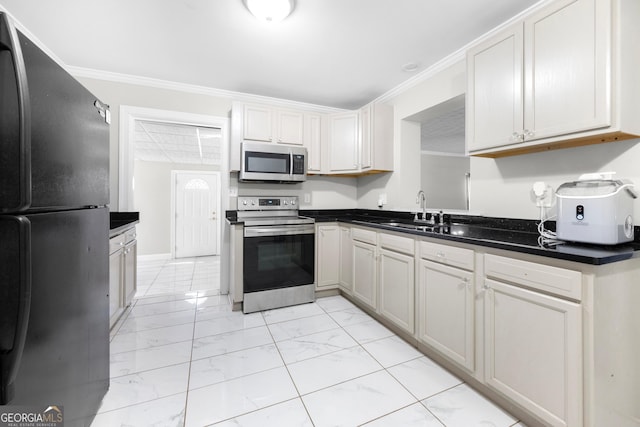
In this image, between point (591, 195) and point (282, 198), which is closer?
point (591, 195)

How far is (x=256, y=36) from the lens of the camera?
2139mm

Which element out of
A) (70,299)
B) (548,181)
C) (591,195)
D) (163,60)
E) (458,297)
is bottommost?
(458,297)

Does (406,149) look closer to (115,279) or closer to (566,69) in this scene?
(566,69)

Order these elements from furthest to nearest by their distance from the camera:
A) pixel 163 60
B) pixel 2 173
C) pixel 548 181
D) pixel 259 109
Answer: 1. pixel 259 109
2. pixel 163 60
3. pixel 548 181
4. pixel 2 173

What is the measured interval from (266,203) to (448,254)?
2187 millimetres

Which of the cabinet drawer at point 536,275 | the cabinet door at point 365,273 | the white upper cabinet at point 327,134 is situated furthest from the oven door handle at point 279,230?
the cabinet drawer at point 536,275

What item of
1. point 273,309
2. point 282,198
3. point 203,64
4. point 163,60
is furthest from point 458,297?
point 163,60

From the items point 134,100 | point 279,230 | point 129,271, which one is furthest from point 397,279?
point 134,100

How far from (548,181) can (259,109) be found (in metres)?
2.68

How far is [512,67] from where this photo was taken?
5.53 feet

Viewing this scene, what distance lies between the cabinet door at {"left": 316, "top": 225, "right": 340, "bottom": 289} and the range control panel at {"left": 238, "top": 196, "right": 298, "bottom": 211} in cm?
58

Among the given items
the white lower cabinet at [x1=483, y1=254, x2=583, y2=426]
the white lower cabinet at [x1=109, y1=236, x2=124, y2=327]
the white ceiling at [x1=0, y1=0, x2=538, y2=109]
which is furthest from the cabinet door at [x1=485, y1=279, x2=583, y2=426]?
the white lower cabinet at [x1=109, y1=236, x2=124, y2=327]

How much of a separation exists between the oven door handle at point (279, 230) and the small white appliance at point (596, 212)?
6.82 ft

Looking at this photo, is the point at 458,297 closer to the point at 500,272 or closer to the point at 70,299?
the point at 500,272
